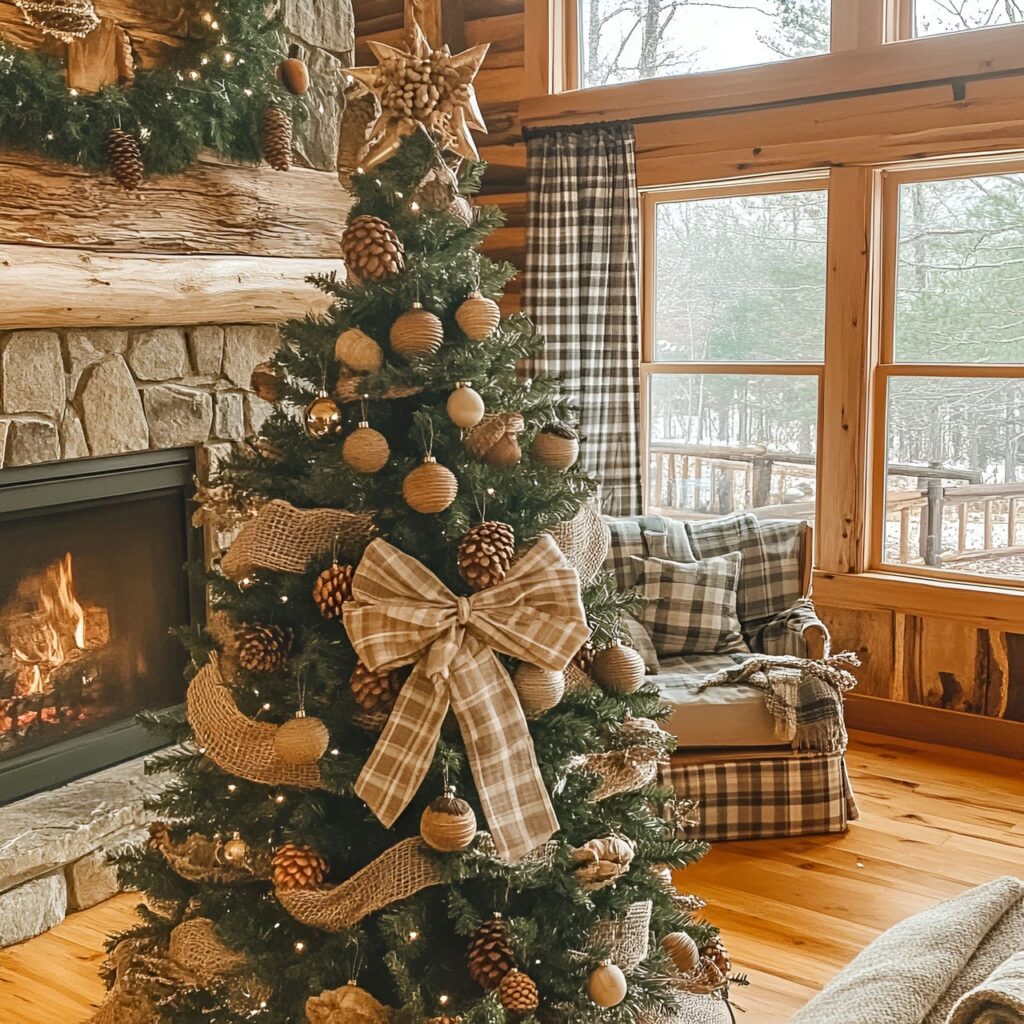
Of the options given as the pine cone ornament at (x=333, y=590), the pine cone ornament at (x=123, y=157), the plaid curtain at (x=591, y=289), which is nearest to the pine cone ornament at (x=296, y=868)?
the pine cone ornament at (x=333, y=590)

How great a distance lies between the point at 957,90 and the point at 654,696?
2.81m

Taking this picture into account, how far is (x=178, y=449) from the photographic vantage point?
130 inches

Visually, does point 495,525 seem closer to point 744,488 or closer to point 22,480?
point 22,480

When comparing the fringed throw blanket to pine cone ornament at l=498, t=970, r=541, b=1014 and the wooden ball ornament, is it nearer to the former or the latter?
pine cone ornament at l=498, t=970, r=541, b=1014

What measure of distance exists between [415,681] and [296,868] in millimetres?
326

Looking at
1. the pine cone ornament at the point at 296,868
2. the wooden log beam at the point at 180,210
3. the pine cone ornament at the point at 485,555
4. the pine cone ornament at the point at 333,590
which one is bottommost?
the pine cone ornament at the point at 296,868

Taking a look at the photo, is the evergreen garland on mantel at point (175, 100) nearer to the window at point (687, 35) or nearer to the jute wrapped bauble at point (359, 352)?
the jute wrapped bauble at point (359, 352)

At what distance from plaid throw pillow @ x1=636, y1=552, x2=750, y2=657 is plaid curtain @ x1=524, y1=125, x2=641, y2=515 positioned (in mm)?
748

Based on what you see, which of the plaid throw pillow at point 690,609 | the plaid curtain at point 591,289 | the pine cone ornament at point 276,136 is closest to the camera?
the pine cone ornament at point 276,136

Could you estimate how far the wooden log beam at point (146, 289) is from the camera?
2.67 m

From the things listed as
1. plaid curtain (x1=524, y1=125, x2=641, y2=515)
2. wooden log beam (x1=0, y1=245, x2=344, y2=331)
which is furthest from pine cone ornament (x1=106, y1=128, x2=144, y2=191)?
plaid curtain (x1=524, y1=125, x2=641, y2=515)

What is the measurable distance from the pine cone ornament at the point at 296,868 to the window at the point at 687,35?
11.5ft

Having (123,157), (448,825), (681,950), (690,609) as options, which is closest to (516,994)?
(448,825)

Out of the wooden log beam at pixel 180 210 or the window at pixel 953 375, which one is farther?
the window at pixel 953 375
